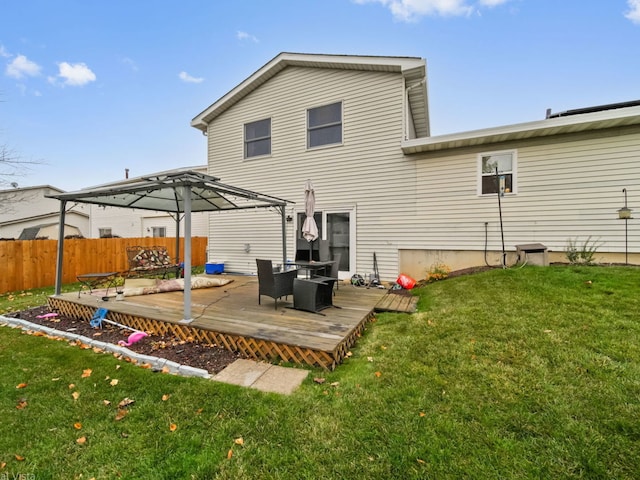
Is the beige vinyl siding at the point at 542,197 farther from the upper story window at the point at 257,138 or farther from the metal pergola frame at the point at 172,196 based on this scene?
the upper story window at the point at 257,138

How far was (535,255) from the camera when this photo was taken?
245 inches

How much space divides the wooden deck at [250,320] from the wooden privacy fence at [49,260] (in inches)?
148

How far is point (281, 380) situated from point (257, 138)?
857 centimetres

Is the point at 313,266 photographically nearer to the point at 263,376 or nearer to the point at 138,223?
the point at 263,376

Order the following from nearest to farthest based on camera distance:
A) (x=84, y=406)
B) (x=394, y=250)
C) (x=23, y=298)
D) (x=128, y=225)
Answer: (x=84, y=406), (x=23, y=298), (x=394, y=250), (x=128, y=225)

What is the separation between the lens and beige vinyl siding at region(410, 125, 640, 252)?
604cm

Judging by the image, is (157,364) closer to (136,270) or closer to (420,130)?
(136,270)

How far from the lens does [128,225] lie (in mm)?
16594

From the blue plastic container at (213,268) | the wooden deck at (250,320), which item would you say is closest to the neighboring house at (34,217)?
the blue plastic container at (213,268)

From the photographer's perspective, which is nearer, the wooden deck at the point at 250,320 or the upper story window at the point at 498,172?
the wooden deck at the point at 250,320

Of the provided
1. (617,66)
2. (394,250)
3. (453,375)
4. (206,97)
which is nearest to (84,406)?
(453,375)

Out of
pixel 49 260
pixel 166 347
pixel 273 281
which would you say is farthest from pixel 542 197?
pixel 49 260

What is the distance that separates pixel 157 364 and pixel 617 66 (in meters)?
17.1

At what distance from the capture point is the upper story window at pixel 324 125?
335 inches
